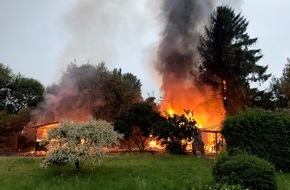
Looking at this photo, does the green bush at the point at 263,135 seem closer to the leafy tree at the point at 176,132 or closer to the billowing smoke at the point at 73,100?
the leafy tree at the point at 176,132

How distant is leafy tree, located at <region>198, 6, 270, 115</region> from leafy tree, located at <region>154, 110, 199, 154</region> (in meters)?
16.2

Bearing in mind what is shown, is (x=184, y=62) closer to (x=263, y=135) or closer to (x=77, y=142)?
(x=263, y=135)

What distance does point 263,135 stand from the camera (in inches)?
838

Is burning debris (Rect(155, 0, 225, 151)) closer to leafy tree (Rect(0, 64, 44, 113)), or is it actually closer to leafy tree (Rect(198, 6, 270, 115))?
leafy tree (Rect(198, 6, 270, 115))

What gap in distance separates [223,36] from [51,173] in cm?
3490

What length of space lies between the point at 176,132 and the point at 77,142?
1411 centimetres

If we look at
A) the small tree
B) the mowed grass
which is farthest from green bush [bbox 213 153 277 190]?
the small tree

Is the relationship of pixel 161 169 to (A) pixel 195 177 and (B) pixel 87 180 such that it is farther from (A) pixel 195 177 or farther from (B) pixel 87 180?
(B) pixel 87 180

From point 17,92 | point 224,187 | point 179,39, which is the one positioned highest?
point 179,39

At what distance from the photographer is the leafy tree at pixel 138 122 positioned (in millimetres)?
32844

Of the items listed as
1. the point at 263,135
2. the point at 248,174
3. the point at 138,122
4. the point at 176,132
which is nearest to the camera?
the point at 248,174

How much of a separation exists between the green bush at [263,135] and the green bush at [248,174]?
6807mm

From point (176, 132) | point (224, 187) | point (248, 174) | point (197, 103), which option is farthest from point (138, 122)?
point (224, 187)

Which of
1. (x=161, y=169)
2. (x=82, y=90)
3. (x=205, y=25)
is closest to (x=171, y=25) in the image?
(x=205, y=25)
